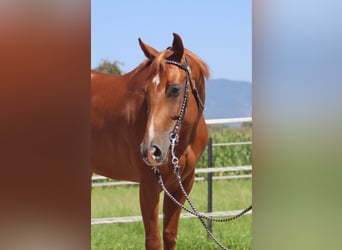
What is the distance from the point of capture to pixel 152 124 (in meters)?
2.61

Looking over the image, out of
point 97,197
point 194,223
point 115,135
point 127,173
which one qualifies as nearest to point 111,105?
point 115,135

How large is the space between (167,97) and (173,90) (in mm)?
46

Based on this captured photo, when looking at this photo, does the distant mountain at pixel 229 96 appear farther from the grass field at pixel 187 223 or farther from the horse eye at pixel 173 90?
the horse eye at pixel 173 90

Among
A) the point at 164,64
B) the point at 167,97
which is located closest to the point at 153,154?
the point at 167,97

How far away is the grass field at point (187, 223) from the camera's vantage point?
3926 millimetres

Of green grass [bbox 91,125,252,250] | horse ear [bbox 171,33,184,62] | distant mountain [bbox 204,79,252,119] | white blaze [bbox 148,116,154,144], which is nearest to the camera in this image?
white blaze [bbox 148,116,154,144]

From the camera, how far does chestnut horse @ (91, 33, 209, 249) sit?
2656 mm

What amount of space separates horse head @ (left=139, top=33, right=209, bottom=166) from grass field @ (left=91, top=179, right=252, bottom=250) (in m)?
1.25

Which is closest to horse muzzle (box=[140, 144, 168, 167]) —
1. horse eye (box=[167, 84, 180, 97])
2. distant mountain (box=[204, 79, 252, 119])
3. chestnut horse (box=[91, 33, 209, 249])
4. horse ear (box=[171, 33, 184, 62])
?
chestnut horse (box=[91, 33, 209, 249])

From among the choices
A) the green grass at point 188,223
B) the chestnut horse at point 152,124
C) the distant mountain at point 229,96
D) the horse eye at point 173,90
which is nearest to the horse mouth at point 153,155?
the chestnut horse at point 152,124

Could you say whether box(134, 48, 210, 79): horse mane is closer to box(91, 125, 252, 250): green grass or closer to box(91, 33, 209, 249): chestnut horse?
box(91, 33, 209, 249): chestnut horse
